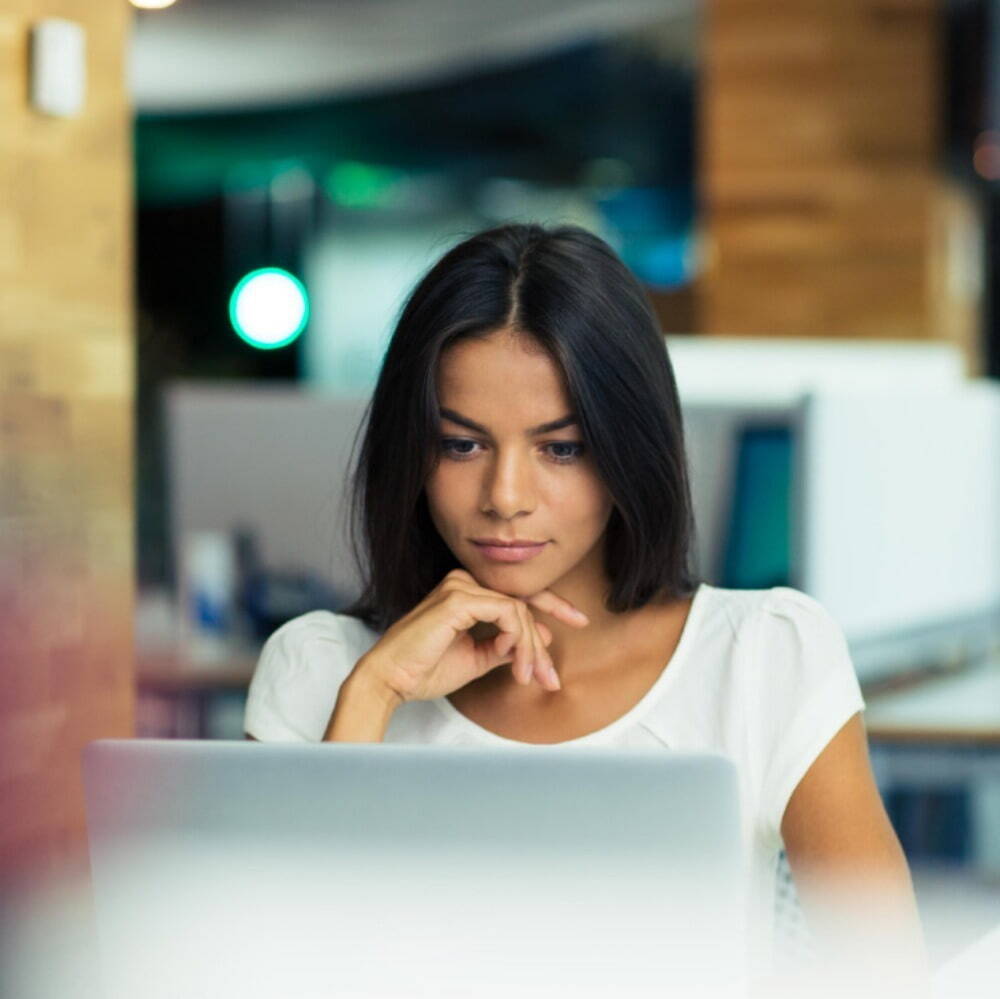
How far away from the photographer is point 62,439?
1935 millimetres

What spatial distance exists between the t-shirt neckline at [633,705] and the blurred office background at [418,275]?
375mm

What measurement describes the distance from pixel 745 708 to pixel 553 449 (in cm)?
28

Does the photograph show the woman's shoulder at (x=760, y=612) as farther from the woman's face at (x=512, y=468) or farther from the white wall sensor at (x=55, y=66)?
the white wall sensor at (x=55, y=66)

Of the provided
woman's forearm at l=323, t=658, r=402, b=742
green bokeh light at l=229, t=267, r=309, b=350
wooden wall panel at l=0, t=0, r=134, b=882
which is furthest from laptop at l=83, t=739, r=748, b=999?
green bokeh light at l=229, t=267, r=309, b=350

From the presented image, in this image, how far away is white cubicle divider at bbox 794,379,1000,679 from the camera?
2.56 metres

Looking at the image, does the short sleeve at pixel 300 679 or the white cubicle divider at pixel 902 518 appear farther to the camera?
the white cubicle divider at pixel 902 518

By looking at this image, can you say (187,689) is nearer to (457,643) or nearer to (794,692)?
(457,643)

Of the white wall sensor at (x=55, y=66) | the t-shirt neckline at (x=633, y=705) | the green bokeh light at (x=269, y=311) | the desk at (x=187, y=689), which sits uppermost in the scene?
the green bokeh light at (x=269, y=311)

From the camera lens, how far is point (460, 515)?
1390mm

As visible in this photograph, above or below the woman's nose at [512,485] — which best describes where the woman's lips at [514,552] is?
below

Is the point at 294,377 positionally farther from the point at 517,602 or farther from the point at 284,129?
the point at 517,602

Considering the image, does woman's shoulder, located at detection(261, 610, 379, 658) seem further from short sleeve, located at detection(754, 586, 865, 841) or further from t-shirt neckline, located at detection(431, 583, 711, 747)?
short sleeve, located at detection(754, 586, 865, 841)

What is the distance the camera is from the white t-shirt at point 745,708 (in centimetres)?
137

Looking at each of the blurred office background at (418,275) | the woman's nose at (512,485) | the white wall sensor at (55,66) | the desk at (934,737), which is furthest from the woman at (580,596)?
the desk at (934,737)
